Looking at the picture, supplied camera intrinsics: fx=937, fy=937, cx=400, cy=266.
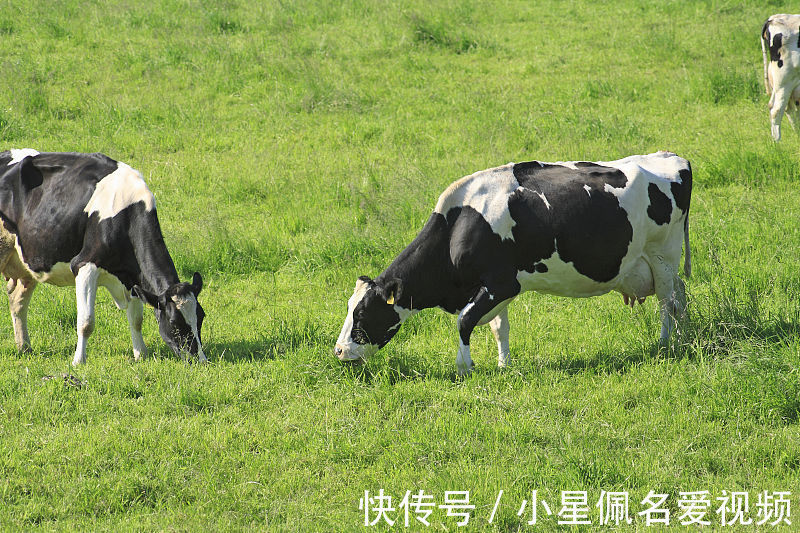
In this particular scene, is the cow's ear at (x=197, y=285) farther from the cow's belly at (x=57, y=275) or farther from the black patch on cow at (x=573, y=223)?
the black patch on cow at (x=573, y=223)

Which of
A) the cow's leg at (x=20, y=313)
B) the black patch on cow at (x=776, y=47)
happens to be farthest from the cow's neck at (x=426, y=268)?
the black patch on cow at (x=776, y=47)

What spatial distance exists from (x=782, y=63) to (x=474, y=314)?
740 centimetres

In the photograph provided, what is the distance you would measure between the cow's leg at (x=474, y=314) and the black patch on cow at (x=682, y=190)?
5.83ft

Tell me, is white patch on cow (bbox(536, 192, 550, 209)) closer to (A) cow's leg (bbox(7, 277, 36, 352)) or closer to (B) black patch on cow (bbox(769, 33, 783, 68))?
(A) cow's leg (bbox(7, 277, 36, 352))

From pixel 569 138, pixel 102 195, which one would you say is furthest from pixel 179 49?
pixel 102 195

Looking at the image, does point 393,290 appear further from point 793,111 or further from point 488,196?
point 793,111

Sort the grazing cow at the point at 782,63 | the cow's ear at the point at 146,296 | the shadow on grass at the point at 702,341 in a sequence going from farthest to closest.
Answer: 1. the grazing cow at the point at 782,63
2. the cow's ear at the point at 146,296
3. the shadow on grass at the point at 702,341

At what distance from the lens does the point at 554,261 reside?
780 centimetres

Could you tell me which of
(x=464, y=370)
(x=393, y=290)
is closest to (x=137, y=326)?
(x=393, y=290)

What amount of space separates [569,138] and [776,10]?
7.35 m

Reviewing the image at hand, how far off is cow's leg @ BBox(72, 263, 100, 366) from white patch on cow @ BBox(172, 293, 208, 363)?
87cm

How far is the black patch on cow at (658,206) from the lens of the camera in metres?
8.08

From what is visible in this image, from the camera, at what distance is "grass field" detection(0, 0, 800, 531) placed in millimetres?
6109

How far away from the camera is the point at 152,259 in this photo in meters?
8.16
